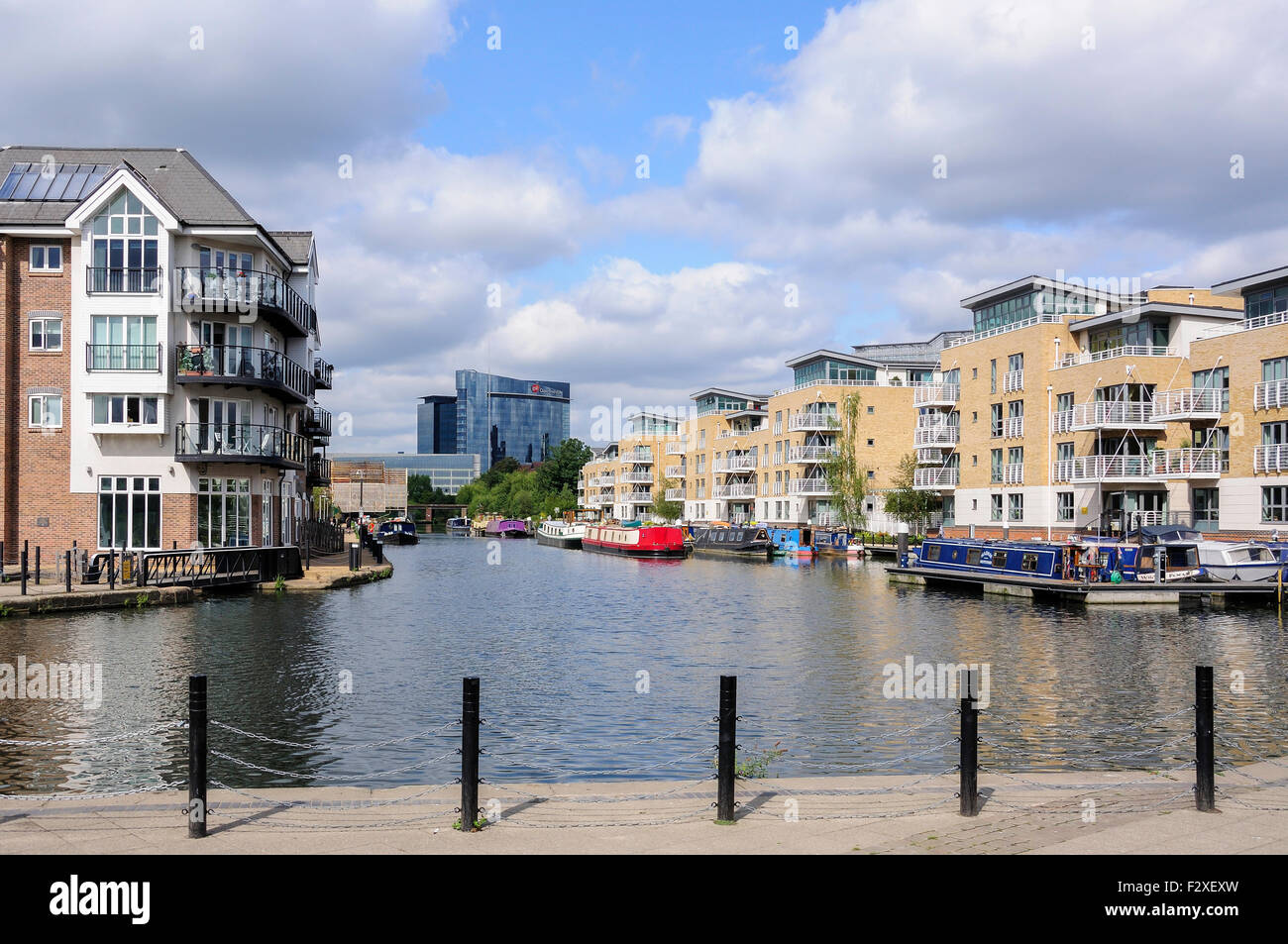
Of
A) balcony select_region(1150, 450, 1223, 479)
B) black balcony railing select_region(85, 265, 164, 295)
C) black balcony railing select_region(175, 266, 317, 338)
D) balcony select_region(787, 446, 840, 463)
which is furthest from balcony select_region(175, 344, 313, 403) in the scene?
balcony select_region(787, 446, 840, 463)

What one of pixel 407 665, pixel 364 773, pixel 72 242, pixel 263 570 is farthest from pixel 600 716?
pixel 72 242

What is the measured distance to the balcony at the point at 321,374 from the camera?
58506 mm

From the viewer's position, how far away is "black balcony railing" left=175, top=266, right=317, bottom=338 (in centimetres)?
3916

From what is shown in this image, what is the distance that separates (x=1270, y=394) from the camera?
45.2 m

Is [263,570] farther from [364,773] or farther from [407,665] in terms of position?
[364,773]

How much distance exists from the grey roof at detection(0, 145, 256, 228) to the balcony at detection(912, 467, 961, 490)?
47903 millimetres

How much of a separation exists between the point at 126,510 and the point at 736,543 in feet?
165

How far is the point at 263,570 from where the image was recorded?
40.3 meters

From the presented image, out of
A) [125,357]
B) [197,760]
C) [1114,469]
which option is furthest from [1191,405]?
[197,760]

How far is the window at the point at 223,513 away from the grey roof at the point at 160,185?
10092 millimetres

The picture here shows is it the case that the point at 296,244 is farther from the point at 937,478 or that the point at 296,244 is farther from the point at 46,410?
the point at 937,478

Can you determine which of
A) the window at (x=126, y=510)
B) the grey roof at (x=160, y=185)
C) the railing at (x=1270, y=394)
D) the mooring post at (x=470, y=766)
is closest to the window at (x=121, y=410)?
the window at (x=126, y=510)

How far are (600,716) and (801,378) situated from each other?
266ft

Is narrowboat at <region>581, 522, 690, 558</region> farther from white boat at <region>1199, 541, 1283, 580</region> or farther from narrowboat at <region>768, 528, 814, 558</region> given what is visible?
white boat at <region>1199, 541, 1283, 580</region>
